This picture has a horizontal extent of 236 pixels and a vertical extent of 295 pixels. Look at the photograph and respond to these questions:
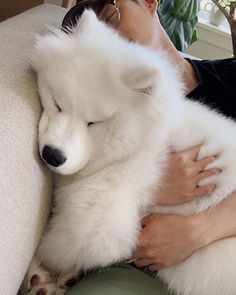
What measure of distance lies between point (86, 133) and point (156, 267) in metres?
0.41

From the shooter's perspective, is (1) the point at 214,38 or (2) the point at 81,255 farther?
(1) the point at 214,38

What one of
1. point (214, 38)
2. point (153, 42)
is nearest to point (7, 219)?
point (153, 42)

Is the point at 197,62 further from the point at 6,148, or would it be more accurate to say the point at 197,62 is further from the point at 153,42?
the point at 6,148

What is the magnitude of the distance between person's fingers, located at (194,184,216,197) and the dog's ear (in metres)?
0.30

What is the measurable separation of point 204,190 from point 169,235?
0.15 meters

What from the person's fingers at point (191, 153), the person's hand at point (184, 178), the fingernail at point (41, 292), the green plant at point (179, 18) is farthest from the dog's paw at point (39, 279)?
the green plant at point (179, 18)

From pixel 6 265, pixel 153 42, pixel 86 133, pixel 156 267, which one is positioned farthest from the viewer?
pixel 153 42

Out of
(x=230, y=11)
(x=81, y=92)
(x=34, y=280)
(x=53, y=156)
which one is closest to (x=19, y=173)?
(x=53, y=156)

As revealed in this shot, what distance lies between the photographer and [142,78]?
1.03 m

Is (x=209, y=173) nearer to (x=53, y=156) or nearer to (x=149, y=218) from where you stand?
(x=149, y=218)

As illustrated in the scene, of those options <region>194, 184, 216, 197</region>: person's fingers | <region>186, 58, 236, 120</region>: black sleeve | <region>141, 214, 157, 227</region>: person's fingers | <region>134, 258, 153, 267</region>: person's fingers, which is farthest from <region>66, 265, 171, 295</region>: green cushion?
<region>186, 58, 236, 120</region>: black sleeve

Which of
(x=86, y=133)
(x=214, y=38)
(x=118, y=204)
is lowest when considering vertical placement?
(x=214, y=38)

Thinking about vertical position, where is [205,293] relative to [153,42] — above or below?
below

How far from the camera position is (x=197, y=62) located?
1.70 m
